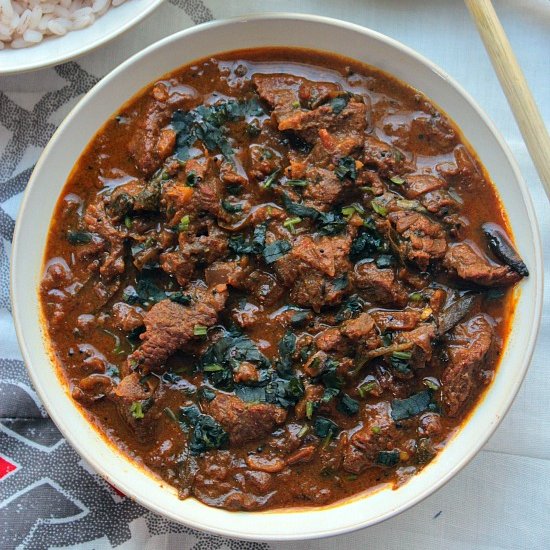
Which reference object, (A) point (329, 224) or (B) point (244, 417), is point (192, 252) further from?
(B) point (244, 417)

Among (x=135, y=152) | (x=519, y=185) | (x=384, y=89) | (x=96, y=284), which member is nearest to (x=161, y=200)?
(x=135, y=152)

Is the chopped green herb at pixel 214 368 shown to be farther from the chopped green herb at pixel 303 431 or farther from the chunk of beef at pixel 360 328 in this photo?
the chunk of beef at pixel 360 328

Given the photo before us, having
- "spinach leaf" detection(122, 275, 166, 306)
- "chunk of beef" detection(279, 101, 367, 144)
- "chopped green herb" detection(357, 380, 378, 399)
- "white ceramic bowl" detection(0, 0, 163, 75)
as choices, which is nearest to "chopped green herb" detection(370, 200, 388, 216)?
"chunk of beef" detection(279, 101, 367, 144)

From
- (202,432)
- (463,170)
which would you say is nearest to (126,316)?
(202,432)

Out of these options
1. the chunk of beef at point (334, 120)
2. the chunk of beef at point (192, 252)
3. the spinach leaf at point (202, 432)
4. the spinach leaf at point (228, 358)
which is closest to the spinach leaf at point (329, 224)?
the chunk of beef at point (334, 120)

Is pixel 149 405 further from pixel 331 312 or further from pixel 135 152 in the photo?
pixel 135 152

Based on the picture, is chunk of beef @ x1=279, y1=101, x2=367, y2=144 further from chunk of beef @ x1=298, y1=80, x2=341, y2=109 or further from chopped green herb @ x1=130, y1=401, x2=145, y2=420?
chopped green herb @ x1=130, y1=401, x2=145, y2=420
